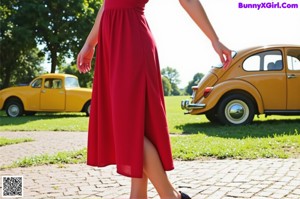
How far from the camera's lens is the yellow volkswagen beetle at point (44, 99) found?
16.3 metres

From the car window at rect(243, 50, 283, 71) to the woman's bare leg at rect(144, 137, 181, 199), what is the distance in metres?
8.05

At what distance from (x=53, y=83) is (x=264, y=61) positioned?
962 centimetres

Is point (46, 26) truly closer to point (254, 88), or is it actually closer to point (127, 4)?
point (254, 88)

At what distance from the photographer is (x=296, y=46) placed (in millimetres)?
9953

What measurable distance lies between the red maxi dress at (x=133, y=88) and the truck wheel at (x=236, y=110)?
7.44 metres

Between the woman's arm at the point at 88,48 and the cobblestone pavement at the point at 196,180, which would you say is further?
the cobblestone pavement at the point at 196,180

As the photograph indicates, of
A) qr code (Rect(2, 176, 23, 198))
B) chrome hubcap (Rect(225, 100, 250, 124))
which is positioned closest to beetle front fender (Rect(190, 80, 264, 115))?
chrome hubcap (Rect(225, 100, 250, 124))

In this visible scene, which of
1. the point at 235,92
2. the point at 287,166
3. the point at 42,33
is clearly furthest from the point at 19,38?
the point at 287,166

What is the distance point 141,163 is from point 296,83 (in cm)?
828

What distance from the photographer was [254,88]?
962cm

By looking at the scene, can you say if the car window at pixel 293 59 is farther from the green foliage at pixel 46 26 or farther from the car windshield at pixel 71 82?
the green foliage at pixel 46 26

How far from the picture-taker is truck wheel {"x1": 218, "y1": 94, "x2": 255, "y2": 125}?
953 cm

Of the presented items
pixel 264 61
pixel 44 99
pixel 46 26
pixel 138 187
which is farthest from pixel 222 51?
pixel 46 26

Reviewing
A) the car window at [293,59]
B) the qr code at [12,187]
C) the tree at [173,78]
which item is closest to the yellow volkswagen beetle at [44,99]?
the car window at [293,59]
